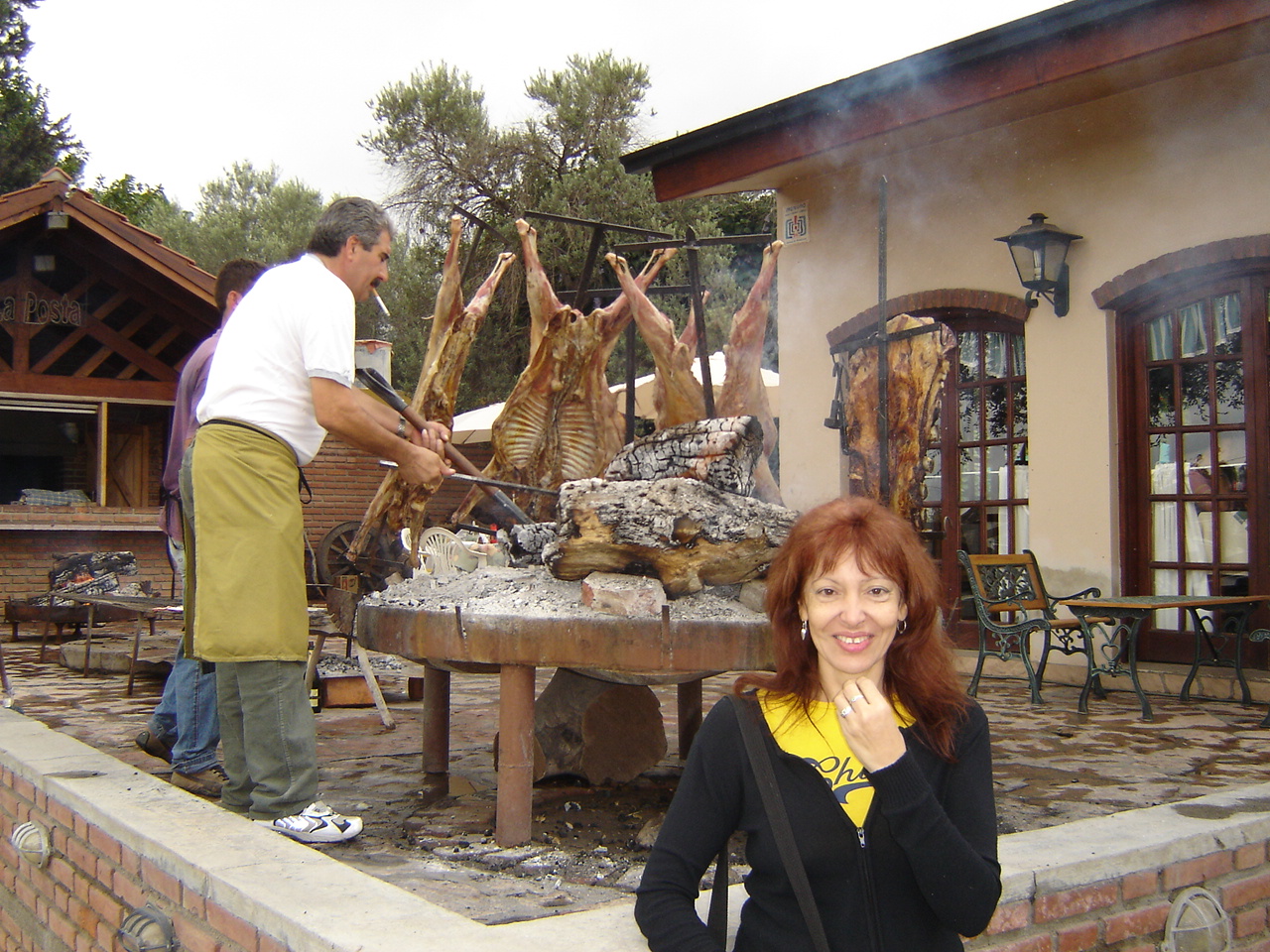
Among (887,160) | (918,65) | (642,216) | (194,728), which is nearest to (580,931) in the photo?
(194,728)

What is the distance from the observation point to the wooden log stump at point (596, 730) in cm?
377

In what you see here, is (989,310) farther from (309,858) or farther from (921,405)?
(309,858)

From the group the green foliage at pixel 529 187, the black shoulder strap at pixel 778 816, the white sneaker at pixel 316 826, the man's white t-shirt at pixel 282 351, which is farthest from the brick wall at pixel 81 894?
the green foliage at pixel 529 187

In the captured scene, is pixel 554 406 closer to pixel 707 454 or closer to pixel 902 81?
pixel 707 454

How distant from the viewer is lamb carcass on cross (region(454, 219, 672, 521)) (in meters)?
4.86

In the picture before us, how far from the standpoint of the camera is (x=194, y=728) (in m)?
3.79

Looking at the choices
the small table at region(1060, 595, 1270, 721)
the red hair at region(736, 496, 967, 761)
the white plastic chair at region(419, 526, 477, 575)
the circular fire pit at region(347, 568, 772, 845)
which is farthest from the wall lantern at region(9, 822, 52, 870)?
the small table at region(1060, 595, 1270, 721)

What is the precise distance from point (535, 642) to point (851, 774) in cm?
137

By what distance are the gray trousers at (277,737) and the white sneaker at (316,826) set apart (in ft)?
0.14

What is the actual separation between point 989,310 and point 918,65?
1.68 m

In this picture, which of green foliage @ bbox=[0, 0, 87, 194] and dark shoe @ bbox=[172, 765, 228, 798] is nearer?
dark shoe @ bbox=[172, 765, 228, 798]

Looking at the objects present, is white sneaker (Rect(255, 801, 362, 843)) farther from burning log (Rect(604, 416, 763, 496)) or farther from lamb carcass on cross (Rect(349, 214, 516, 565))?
lamb carcass on cross (Rect(349, 214, 516, 565))

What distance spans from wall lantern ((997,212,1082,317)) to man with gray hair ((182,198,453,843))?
4762 millimetres

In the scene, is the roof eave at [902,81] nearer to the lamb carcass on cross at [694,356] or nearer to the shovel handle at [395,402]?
the lamb carcass on cross at [694,356]
